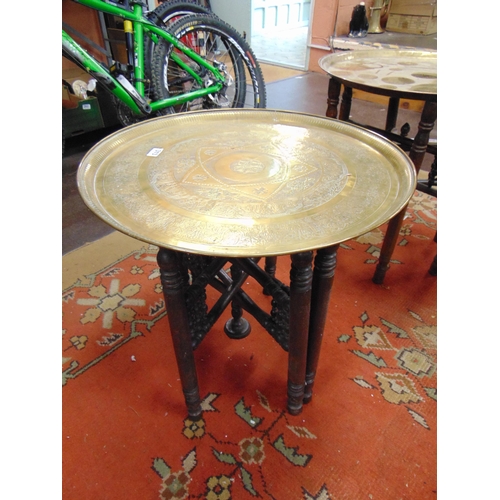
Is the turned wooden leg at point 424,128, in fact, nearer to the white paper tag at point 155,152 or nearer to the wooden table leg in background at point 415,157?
the wooden table leg in background at point 415,157

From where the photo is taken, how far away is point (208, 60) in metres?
2.79

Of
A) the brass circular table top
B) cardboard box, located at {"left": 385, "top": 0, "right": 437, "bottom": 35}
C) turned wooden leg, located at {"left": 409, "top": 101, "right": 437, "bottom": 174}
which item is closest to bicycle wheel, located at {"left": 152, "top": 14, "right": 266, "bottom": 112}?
the brass circular table top

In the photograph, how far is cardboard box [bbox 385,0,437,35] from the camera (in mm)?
3957

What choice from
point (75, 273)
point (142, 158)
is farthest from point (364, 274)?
point (75, 273)

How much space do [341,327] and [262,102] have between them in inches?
85.3

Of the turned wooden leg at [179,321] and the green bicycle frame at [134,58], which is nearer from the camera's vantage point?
the turned wooden leg at [179,321]

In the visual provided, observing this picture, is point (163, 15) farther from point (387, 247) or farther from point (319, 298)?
point (319, 298)

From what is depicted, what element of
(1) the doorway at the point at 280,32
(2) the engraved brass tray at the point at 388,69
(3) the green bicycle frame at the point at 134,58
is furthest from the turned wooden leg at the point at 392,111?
(1) the doorway at the point at 280,32

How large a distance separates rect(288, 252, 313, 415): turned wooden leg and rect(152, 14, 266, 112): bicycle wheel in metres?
2.01

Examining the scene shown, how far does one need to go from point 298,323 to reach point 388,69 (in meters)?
1.47

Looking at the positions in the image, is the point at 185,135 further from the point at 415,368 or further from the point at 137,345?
the point at 415,368

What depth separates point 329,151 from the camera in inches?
39.4

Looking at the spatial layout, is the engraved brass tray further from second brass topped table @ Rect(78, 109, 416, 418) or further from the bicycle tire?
the bicycle tire

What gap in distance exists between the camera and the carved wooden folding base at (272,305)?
787mm
